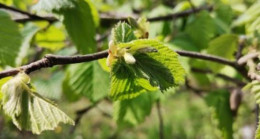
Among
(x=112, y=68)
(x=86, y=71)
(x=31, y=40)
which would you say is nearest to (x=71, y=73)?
(x=86, y=71)

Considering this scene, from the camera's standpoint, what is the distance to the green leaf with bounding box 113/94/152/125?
39.8 inches

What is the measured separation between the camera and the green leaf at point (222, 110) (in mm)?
1103

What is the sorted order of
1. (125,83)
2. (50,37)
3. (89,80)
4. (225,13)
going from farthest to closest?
(225,13), (50,37), (89,80), (125,83)

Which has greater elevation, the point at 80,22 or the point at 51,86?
the point at 80,22

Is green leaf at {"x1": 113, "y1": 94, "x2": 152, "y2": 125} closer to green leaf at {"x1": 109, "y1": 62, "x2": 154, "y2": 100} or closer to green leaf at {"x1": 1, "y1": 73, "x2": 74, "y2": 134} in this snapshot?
green leaf at {"x1": 109, "y1": 62, "x2": 154, "y2": 100}

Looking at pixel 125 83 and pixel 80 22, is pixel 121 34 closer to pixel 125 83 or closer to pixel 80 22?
pixel 125 83

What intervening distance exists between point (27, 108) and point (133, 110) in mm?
576

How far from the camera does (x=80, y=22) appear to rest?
2.92 feet

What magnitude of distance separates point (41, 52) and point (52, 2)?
70 centimetres

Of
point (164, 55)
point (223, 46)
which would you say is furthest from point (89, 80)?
point (164, 55)

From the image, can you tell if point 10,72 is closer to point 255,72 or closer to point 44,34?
point 255,72

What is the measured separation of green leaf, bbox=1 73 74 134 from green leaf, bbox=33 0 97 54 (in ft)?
0.92

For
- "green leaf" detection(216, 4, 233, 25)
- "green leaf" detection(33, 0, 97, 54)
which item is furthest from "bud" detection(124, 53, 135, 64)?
"green leaf" detection(216, 4, 233, 25)

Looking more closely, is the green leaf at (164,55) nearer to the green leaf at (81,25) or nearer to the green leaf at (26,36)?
the green leaf at (81,25)
